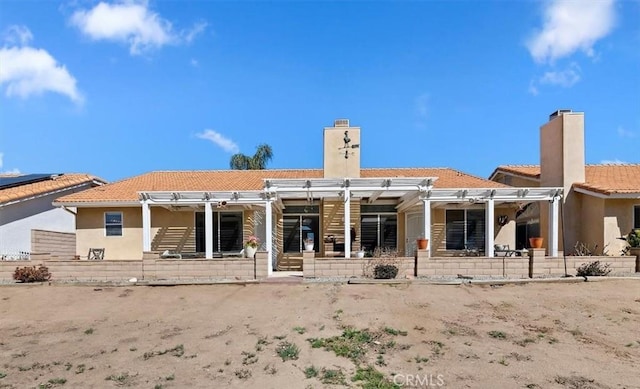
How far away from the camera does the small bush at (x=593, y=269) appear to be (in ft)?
47.4

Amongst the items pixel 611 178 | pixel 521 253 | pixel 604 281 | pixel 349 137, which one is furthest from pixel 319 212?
pixel 611 178

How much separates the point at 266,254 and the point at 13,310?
6826mm

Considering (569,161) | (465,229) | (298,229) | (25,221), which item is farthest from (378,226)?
(25,221)

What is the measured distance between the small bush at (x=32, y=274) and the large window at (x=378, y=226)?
1159 cm

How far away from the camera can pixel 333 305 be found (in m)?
11.4

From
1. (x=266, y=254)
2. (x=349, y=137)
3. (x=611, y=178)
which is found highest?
(x=349, y=137)

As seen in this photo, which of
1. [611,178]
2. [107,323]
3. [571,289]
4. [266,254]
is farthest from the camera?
[611,178]

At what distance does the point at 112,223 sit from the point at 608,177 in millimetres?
20624

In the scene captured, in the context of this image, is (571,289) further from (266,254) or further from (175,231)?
(175,231)

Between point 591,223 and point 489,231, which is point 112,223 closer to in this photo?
point 489,231

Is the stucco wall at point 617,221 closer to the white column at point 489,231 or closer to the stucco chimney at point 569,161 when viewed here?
the stucco chimney at point 569,161

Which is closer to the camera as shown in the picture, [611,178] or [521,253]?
[521,253]

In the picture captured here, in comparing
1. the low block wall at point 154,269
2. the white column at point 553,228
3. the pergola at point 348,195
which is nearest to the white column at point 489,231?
the pergola at point 348,195

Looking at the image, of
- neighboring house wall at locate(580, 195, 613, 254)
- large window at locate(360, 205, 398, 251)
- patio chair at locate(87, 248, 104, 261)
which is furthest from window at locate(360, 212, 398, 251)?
patio chair at locate(87, 248, 104, 261)
